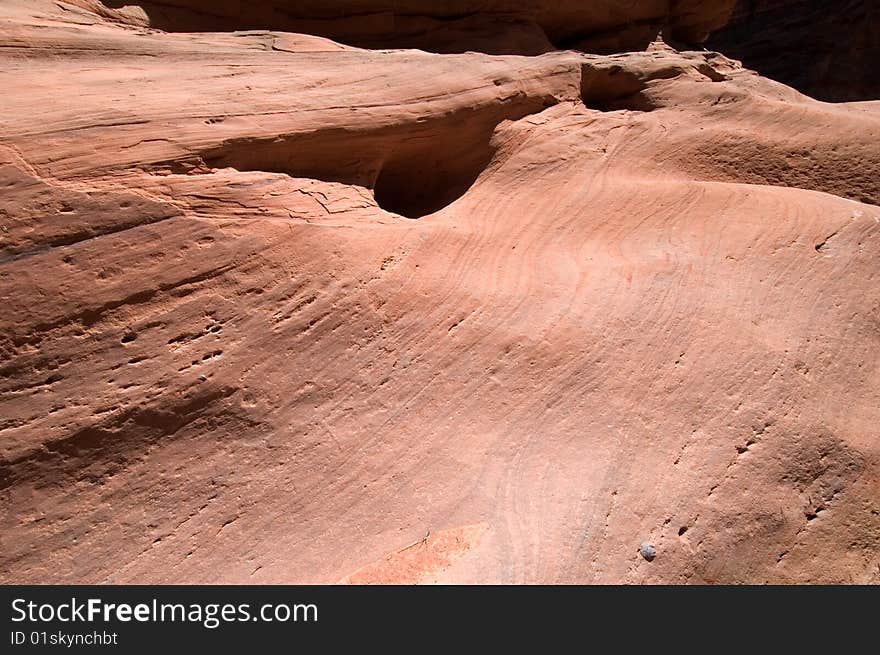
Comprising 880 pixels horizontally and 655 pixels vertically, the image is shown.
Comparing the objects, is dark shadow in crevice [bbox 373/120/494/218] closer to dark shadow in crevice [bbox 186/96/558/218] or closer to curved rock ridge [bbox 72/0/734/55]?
dark shadow in crevice [bbox 186/96/558/218]

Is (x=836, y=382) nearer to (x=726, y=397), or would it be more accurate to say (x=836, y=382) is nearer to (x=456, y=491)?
(x=726, y=397)

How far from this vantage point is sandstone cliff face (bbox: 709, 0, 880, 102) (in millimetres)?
13539

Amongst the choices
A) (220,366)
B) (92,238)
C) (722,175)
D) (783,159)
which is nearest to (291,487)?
(220,366)

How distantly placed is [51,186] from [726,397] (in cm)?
312

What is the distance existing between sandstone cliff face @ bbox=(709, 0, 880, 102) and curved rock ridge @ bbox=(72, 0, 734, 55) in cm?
779

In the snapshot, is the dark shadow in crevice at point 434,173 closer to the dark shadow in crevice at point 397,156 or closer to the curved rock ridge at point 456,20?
the dark shadow in crevice at point 397,156

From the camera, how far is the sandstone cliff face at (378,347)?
2684mm

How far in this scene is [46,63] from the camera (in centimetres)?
365

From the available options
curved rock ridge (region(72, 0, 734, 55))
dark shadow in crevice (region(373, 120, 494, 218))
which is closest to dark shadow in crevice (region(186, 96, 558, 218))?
dark shadow in crevice (region(373, 120, 494, 218))

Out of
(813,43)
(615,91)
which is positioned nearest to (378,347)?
(615,91)

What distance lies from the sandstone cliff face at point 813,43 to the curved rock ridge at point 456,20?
25.6 ft

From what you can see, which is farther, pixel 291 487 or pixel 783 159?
pixel 783 159

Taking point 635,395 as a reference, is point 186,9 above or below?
above

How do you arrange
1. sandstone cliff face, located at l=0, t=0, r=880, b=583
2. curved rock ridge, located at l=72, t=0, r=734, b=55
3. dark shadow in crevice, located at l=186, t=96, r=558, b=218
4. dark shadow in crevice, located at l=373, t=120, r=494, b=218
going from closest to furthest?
sandstone cliff face, located at l=0, t=0, r=880, b=583, dark shadow in crevice, located at l=186, t=96, r=558, b=218, dark shadow in crevice, located at l=373, t=120, r=494, b=218, curved rock ridge, located at l=72, t=0, r=734, b=55
